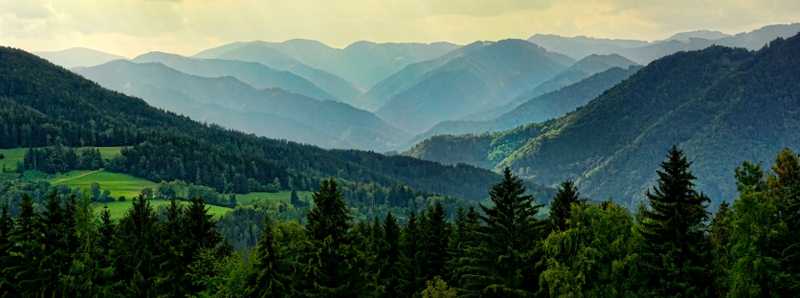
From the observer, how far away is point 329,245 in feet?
200

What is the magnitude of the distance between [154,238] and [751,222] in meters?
48.7

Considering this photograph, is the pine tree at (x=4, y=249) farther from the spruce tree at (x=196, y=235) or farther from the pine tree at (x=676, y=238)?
the pine tree at (x=676, y=238)

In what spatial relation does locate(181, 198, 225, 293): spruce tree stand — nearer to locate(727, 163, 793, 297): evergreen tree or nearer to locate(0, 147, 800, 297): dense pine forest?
locate(0, 147, 800, 297): dense pine forest

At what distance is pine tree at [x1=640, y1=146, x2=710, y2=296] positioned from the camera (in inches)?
2041

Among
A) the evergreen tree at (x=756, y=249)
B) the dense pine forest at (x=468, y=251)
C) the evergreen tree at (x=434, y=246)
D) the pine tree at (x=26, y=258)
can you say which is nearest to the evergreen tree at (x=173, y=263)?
the dense pine forest at (x=468, y=251)

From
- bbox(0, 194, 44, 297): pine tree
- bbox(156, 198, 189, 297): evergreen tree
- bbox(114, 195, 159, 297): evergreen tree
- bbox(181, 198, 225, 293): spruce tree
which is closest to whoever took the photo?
bbox(0, 194, 44, 297): pine tree

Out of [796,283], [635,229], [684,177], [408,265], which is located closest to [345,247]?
[408,265]

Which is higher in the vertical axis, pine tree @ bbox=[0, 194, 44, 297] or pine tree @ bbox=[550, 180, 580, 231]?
pine tree @ bbox=[550, 180, 580, 231]

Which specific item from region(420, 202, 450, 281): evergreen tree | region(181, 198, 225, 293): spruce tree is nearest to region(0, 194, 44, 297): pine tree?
region(181, 198, 225, 293): spruce tree

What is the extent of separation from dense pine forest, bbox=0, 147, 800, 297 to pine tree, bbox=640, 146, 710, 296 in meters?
0.10

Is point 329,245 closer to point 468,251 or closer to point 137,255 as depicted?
point 468,251

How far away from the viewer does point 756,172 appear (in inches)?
2333

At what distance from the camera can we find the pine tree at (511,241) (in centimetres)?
5941

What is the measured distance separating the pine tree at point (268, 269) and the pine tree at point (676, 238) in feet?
92.4
